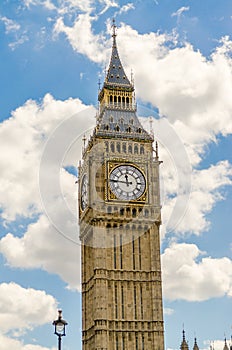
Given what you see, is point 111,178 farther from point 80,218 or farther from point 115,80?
point 115,80

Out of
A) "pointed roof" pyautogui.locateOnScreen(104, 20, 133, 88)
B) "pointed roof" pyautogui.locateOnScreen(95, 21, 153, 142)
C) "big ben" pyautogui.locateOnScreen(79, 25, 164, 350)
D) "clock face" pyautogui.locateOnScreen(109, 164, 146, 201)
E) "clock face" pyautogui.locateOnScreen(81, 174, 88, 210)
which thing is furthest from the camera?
"pointed roof" pyautogui.locateOnScreen(104, 20, 133, 88)

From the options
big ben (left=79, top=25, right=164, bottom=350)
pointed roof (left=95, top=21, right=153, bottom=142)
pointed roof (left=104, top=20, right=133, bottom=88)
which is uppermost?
pointed roof (left=104, top=20, right=133, bottom=88)

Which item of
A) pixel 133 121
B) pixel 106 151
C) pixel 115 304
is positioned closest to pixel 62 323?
pixel 115 304

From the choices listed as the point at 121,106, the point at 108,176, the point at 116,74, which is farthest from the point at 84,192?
the point at 116,74

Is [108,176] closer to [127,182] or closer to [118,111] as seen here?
[127,182]

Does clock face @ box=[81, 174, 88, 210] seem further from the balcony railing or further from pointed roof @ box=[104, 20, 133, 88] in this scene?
pointed roof @ box=[104, 20, 133, 88]

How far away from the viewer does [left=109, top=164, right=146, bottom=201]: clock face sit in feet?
271

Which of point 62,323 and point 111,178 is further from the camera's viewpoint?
point 111,178

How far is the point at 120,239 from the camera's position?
268ft

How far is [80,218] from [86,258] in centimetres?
507

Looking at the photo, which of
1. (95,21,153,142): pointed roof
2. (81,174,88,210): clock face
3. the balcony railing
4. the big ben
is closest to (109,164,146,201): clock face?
the big ben

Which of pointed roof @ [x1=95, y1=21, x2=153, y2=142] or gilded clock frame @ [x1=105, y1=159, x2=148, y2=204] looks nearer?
gilded clock frame @ [x1=105, y1=159, x2=148, y2=204]

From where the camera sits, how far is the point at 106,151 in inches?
3337

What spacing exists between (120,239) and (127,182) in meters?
6.79
